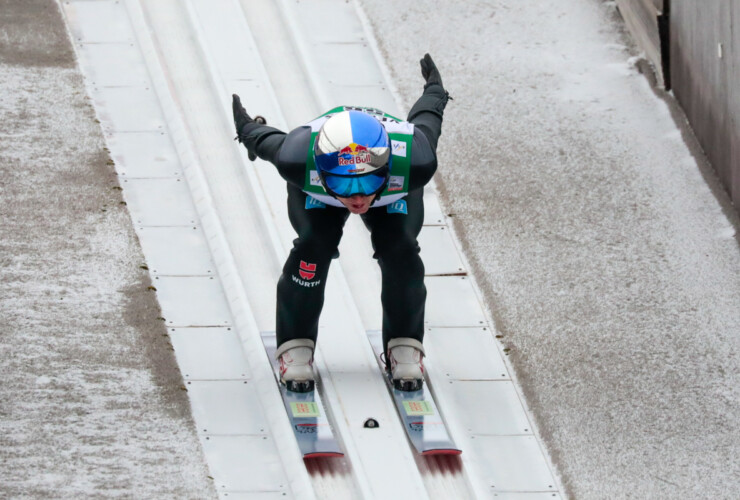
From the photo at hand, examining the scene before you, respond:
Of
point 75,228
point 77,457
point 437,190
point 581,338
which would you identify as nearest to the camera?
point 77,457

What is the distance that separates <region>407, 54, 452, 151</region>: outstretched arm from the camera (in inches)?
207

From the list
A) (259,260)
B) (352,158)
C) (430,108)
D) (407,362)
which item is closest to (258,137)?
(352,158)

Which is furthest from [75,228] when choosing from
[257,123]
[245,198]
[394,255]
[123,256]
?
[394,255]

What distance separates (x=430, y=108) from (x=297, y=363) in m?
1.17

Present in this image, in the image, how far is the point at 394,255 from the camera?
5246mm

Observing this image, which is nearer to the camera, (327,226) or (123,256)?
(327,226)

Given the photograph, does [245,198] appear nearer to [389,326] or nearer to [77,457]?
[389,326]

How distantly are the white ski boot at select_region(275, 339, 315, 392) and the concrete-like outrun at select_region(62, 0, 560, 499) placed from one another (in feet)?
0.42

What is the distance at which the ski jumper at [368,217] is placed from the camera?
16.6ft

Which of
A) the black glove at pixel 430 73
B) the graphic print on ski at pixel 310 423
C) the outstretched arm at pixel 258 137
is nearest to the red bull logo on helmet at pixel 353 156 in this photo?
the outstretched arm at pixel 258 137

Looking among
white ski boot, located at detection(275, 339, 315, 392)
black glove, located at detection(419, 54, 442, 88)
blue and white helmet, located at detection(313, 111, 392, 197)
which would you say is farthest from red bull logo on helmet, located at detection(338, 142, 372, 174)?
white ski boot, located at detection(275, 339, 315, 392)

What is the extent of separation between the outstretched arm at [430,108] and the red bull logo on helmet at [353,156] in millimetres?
408

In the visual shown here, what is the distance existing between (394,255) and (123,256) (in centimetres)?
161

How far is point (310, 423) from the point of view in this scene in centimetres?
532
